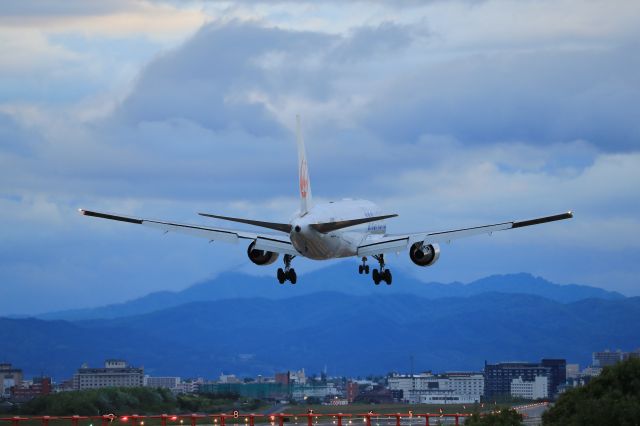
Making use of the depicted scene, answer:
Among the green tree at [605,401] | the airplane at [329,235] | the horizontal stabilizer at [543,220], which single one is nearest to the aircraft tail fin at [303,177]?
the airplane at [329,235]

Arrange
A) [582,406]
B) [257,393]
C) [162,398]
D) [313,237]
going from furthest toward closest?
[257,393] < [162,398] < [313,237] < [582,406]

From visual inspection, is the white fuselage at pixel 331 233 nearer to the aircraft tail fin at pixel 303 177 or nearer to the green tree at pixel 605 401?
the aircraft tail fin at pixel 303 177

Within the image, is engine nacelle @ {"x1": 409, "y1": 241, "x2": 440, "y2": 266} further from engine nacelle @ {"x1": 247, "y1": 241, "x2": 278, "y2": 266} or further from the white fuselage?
engine nacelle @ {"x1": 247, "y1": 241, "x2": 278, "y2": 266}

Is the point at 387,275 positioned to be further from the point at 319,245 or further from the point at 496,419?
the point at 496,419

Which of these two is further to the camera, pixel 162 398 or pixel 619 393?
pixel 162 398

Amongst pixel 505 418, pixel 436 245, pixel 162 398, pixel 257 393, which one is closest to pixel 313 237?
pixel 436 245

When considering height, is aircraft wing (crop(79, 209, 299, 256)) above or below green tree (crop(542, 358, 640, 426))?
above

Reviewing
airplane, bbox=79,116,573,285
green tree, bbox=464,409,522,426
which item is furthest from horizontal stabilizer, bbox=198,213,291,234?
green tree, bbox=464,409,522,426

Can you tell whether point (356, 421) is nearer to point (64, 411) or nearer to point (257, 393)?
point (64, 411)

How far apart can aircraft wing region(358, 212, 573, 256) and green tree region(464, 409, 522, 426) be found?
2857 cm

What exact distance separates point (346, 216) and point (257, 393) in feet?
306

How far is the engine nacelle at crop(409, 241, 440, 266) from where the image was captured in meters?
102

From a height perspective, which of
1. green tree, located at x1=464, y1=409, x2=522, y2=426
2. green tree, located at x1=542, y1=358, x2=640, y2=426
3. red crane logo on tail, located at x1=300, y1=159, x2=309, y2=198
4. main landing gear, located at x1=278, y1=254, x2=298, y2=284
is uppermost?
red crane logo on tail, located at x1=300, y1=159, x2=309, y2=198

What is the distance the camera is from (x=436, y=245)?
10325cm
